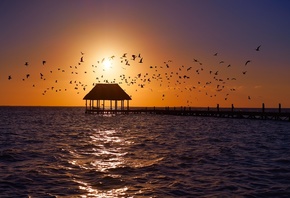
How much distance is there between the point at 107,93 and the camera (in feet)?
308

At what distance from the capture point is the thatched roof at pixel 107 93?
93188mm

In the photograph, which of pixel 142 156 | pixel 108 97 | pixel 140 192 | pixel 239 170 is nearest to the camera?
pixel 140 192

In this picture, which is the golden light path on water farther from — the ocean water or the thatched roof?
the thatched roof

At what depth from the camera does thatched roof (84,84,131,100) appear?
306ft

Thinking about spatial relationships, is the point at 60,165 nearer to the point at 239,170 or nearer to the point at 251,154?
the point at 239,170

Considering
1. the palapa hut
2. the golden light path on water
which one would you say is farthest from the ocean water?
the palapa hut

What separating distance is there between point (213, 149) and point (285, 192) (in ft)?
40.4

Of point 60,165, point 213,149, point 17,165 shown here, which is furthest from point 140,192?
point 213,149

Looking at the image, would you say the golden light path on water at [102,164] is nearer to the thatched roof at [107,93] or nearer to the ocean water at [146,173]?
the ocean water at [146,173]

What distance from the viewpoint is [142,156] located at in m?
22.1

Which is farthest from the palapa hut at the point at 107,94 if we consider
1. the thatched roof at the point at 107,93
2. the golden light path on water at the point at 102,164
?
the golden light path on water at the point at 102,164

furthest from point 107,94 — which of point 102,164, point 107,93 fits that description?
point 102,164

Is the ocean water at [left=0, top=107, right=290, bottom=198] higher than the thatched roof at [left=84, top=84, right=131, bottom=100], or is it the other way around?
the thatched roof at [left=84, top=84, right=131, bottom=100]

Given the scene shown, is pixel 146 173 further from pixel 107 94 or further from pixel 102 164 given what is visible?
pixel 107 94
